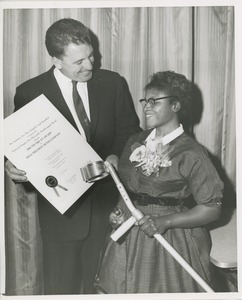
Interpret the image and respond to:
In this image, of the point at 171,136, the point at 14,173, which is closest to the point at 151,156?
the point at 171,136

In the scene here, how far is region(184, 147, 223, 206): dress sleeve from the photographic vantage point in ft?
2.36

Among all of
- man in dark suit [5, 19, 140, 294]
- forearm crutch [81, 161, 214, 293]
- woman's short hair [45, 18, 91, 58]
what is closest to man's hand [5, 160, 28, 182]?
man in dark suit [5, 19, 140, 294]

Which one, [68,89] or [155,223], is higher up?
[68,89]

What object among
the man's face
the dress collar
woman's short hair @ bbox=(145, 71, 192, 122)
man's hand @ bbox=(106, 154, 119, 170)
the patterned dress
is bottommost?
the patterned dress

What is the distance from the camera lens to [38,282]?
0.77 metres

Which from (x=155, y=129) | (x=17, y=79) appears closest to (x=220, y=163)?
(x=155, y=129)

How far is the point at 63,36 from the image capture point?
745 mm

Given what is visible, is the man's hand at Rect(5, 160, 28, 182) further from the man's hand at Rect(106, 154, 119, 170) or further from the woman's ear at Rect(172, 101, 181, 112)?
the woman's ear at Rect(172, 101, 181, 112)

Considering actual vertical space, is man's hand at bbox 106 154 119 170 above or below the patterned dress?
above

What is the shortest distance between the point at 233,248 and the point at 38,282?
14.9 inches

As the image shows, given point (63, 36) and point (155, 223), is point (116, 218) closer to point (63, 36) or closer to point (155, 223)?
point (155, 223)

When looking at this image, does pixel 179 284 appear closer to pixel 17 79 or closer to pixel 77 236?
pixel 77 236

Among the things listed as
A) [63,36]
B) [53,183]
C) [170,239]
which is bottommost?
[170,239]

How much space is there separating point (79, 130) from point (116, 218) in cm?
18
